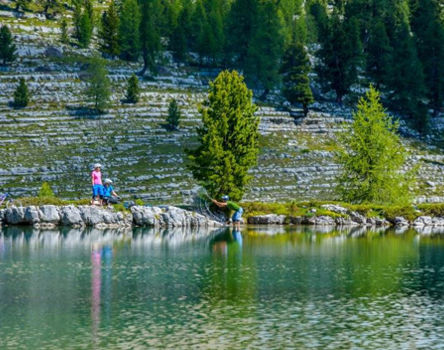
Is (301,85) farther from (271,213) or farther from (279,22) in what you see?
(271,213)

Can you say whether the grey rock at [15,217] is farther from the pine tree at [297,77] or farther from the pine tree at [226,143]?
the pine tree at [297,77]

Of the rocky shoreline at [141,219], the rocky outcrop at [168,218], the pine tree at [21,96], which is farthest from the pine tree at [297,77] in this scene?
the rocky outcrop at [168,218]

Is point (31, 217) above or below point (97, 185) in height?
below

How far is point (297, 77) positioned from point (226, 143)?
6685 cm

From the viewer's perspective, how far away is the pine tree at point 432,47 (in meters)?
162

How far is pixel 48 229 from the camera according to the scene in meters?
74.1

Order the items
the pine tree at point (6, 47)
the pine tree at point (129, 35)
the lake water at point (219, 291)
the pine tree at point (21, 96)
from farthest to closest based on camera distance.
Answer: 1. the pine tree at point (129, 35)
2. the pine tree at point (6, 47)
3. the pine tree at point (21, 96)
4. the lake water at point (219, 291)

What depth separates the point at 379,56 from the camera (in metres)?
164

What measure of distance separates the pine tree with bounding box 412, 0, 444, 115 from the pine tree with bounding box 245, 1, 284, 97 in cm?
2737

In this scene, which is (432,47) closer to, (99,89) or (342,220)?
(99,89)

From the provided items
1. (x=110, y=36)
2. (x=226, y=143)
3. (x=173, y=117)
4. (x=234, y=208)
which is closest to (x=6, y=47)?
(x=110, y=36)

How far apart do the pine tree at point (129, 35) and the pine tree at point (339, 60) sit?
109 feet

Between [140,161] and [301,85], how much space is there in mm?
37086

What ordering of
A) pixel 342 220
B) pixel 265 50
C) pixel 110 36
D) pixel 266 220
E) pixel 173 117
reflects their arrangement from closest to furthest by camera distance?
pixel 266 220
pixel 342 220
pixel 173 117
pixel 265 50
pixel 110 36
